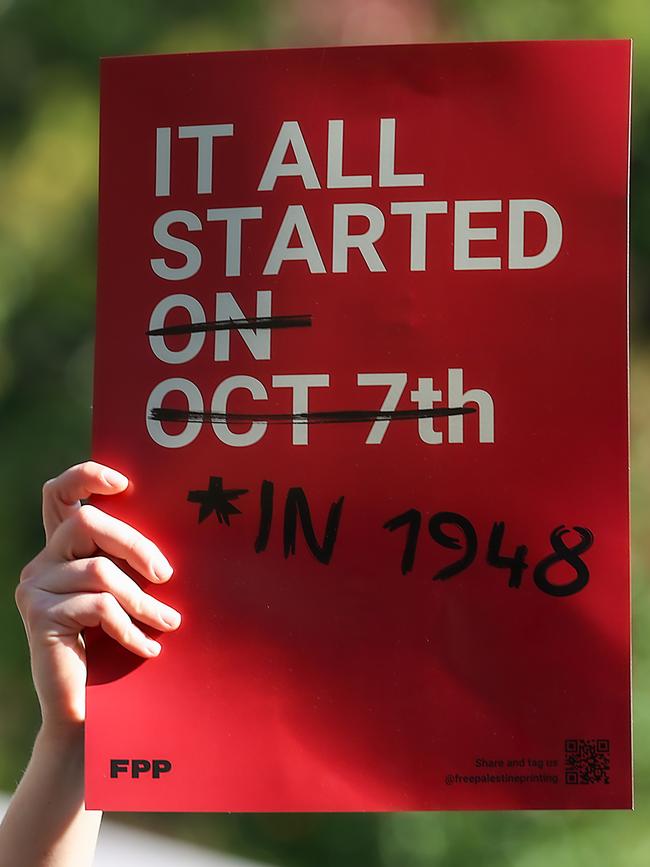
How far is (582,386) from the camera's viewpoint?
1.03 metres

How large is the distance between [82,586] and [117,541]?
0.05 meters

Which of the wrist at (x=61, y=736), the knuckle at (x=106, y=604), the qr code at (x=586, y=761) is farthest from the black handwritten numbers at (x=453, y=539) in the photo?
the wrist at (x=61, y=736)

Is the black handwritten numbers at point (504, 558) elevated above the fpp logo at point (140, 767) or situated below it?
above

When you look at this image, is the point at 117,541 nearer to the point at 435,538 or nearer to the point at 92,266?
the point at 435,538

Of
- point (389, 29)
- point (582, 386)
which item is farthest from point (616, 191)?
point (389, 29)

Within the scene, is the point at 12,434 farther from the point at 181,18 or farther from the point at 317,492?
the point at 317,492

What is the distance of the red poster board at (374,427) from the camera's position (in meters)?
1.03

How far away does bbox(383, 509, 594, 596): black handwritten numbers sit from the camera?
103 cm

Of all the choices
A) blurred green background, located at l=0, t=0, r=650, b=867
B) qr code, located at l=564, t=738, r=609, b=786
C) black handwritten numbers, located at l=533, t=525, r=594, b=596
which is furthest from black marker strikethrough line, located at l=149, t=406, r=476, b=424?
blurred green background, located at l=0, t=0, r=650, b=867

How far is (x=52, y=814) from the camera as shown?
1148mm

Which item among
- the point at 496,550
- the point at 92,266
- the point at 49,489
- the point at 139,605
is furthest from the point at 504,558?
the point at 92,266

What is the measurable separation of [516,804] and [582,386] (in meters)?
0.33

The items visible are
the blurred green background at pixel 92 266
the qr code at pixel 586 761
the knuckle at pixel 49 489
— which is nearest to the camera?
the qr code at pixel 586 761

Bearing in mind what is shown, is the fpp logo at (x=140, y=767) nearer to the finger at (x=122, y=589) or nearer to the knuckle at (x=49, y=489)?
the finger at (x=122, y=589)
